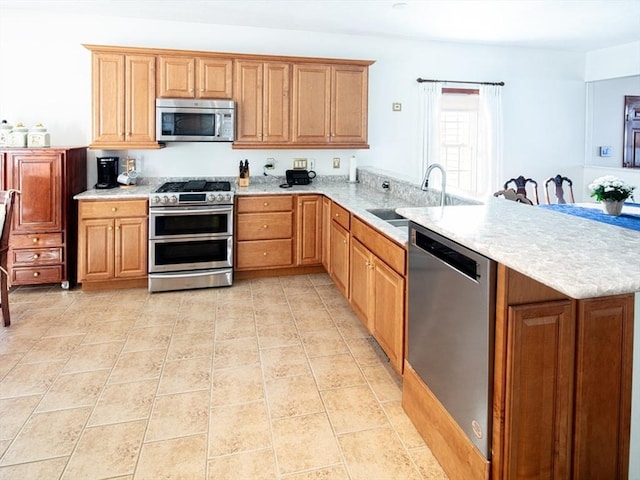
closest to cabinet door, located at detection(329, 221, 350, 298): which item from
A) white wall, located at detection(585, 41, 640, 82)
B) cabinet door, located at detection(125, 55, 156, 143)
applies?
cabinet door, located at detection(125, 55, 156, 143)

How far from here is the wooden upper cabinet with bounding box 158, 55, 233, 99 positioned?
411cm

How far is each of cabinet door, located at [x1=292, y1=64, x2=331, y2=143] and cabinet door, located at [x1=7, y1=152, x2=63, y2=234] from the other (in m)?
2.16

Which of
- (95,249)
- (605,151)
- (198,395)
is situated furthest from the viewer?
(605,151)

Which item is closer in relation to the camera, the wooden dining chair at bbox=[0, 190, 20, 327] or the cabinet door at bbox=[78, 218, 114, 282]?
the wooden dining chair at bbox=[0, 190, 20, 327]

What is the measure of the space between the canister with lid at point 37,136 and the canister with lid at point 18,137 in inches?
1.5

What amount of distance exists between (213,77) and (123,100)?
0.83 meters

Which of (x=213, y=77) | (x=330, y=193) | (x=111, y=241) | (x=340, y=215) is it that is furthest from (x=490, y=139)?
(x=111, y=241)

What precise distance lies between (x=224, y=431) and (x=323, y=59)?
3.58 m

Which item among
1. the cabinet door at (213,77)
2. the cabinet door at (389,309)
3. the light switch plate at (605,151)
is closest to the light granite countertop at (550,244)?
the cabinet door at (389,309)

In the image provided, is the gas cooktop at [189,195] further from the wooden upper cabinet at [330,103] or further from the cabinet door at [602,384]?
the cabinet door at [602,384]

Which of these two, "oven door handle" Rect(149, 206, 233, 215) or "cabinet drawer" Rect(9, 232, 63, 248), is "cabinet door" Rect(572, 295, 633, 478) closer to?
"oven door handle" Rect(149, 206, 233, 215)

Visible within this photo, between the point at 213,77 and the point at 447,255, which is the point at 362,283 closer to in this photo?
the point at 447,255

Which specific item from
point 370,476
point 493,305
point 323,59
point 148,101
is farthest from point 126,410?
point 323,59

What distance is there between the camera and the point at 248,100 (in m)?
4.34
